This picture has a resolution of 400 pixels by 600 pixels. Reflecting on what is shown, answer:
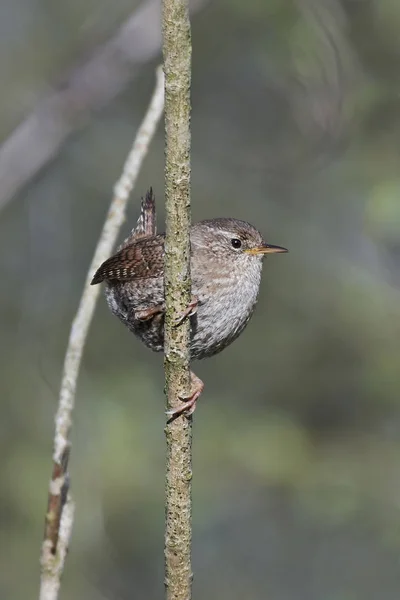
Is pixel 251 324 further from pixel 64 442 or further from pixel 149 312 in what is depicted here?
pixel 64 442

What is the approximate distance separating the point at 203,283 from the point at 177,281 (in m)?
1.22

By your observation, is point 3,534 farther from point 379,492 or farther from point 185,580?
point 185,580

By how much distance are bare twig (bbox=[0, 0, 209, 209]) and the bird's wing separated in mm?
928

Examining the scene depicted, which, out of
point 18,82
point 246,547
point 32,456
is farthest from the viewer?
point 18,82

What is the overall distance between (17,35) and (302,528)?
471cm

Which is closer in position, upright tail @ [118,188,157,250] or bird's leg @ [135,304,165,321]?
bird's leg @ [135,304,165,321]

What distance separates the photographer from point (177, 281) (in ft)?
8.53

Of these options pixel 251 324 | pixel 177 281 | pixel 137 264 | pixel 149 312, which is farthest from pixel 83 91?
pixel 177 281

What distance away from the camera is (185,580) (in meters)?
2.82

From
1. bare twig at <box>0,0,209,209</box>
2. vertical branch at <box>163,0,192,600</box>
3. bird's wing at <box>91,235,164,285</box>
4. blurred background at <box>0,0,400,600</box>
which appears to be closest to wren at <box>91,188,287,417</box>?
bird's wing at <box>91,235,164,285</box>

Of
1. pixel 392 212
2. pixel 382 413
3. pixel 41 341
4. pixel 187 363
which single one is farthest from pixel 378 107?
pixel 187 363

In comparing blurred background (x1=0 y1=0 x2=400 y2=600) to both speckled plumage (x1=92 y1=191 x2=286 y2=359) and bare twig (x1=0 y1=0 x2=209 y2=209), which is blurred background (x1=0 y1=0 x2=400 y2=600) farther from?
speckled plumage (x1=92 y1=191 x2=286 y2=359)

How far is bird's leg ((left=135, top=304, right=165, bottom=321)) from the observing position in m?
3.82

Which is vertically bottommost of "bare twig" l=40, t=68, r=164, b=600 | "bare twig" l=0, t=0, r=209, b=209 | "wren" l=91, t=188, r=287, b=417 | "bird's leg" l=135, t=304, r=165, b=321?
A: "bare twig" l=40, t=68, r=164, b=600
